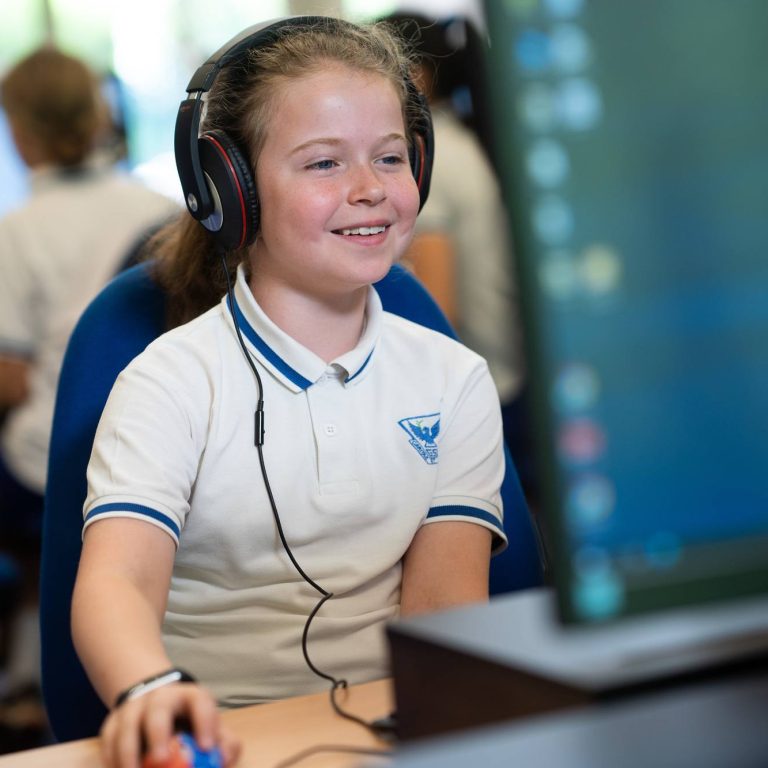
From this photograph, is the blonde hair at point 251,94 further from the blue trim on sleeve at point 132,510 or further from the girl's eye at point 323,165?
the blue trim on sleeve at point 132,510

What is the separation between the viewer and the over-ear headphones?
115 centimetres

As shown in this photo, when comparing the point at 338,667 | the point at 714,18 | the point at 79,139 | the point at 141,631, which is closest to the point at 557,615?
the point at 714,18

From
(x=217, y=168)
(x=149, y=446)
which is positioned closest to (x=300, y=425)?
(x=149, y=446)

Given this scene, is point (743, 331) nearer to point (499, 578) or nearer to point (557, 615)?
point (557, 615)

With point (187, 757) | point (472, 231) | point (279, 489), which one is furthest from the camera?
point (472, 231)

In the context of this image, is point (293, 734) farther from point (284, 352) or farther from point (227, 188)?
point (227, 188)

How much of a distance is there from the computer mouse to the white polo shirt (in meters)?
0.39

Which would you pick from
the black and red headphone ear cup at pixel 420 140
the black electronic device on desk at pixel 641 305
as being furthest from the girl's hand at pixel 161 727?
the black and red headphone ear cup at pixel 420 140

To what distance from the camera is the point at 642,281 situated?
512mm

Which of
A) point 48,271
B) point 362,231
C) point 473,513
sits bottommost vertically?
point 473,513

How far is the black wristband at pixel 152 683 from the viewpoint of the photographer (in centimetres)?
75

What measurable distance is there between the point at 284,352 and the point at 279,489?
15cm

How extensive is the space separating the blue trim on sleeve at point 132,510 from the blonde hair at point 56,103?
173 centimetres

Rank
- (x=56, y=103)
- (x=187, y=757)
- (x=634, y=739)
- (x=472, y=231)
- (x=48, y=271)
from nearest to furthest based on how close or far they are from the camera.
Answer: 1. (x=634, y=739)
2. (x=187, y=757)
3. (x=48, y=271)
4. (x=56, y=103)
5. (x=472, y=231)
